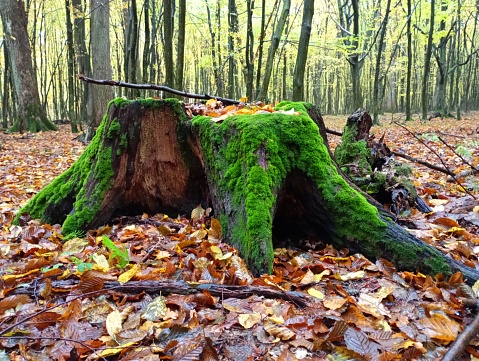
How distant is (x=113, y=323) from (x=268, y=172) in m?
1.66

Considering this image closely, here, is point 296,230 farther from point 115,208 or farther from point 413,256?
point 115,208

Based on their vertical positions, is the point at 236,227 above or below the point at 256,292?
above

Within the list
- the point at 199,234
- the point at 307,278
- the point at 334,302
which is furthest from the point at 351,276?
the point at 199,234

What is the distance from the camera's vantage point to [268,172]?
3064mm

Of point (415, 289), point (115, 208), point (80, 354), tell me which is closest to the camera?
point (80, 354)

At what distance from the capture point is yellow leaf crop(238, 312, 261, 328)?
202 centimetres

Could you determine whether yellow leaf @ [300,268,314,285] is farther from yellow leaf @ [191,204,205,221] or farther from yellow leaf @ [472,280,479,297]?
yellow leaf @ [191,204,205,221]

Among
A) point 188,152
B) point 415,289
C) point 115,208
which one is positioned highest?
point 188,152

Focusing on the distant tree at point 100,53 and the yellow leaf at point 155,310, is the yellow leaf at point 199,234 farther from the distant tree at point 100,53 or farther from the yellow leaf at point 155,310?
the distant tree at point 100,53

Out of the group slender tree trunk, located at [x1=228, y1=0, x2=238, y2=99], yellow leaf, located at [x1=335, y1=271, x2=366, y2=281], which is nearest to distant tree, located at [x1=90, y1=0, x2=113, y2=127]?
slender tree trunk, located at [x1=228, y1=0, x2=238, y2=99]

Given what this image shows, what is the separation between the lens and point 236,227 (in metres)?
3.11

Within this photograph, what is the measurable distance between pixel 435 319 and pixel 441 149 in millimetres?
7648

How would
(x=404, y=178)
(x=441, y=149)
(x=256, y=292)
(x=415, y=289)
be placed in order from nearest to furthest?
(x=256, y=292)
(x=415, y=289)
(x=404, y=178)
(x=441, y=149)

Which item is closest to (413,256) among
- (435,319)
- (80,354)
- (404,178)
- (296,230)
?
(435,319)
